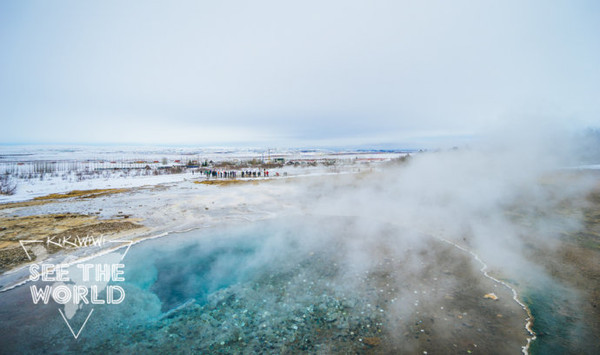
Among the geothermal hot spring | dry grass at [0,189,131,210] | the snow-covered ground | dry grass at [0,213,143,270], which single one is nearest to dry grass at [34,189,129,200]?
dry grass at [0,189,131,210]

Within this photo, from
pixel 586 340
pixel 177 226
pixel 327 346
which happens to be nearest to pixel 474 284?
pixel 586 340

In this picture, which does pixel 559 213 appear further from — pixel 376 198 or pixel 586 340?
pixel 586 340

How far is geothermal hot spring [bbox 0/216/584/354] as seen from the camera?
3.56 metres

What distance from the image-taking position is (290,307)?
14.3 ft

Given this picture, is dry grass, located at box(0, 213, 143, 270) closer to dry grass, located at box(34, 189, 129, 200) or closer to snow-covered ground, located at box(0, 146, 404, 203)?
dry grass, located at box(34, 189, 129, 200)

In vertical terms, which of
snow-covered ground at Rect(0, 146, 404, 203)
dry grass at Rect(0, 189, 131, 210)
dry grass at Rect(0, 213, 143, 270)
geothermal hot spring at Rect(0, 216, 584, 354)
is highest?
snow-covered ground at Rect(0, 146, 404, 203)

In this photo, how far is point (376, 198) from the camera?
1291 cm

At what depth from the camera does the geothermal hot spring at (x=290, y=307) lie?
3557mm

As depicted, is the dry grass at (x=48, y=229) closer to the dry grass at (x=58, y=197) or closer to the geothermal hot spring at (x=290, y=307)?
the geothermal hot spring at (x=290, y=307)

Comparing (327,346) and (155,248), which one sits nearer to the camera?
(327,346)

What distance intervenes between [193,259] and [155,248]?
1540 mm

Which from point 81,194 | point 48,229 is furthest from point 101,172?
point 48,229

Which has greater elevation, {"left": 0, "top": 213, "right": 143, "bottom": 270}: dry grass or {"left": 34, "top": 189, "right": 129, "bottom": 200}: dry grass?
{"left": 34, "top": 189, "right": 129, "bottom": 200}: dry grass

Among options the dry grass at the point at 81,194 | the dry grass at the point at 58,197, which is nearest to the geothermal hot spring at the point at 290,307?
the dry grass at the point at 58,197
